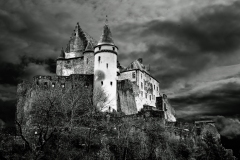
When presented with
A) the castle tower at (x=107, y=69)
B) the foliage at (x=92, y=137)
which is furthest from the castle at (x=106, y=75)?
the foliage at (x=92, y=137)

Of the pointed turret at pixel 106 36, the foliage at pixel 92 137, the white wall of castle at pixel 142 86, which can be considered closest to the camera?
the foliage at pixel 92 137

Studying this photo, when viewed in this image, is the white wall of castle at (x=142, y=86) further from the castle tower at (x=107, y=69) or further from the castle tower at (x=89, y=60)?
the castle tower at (x=107, y=69)

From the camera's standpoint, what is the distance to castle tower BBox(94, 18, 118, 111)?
6138 centimetres

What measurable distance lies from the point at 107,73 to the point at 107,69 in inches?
33.8

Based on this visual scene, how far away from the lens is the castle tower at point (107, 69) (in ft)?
201

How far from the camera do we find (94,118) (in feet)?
180

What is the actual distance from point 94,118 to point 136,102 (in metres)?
21.9

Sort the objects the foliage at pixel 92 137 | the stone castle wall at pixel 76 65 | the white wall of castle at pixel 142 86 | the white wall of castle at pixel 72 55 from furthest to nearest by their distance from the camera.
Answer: the white wall of castle at pixel 142 86 → the white wall of castle at pixel 72 55 → the stone castle wall at pixel 76 65 → the foliage at pixel 92 137

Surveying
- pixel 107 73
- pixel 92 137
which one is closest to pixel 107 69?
pixel 107 73

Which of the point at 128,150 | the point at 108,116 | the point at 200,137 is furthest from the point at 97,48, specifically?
the point at 200,137

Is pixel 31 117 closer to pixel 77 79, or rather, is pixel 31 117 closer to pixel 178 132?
pixel 77 79

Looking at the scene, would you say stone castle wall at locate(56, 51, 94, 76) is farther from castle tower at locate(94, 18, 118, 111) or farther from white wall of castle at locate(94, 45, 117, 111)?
white wall of castle at locate(94, 45, 117, 111)

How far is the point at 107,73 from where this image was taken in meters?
62.4

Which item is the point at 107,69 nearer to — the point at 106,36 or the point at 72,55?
the point at 106,36
